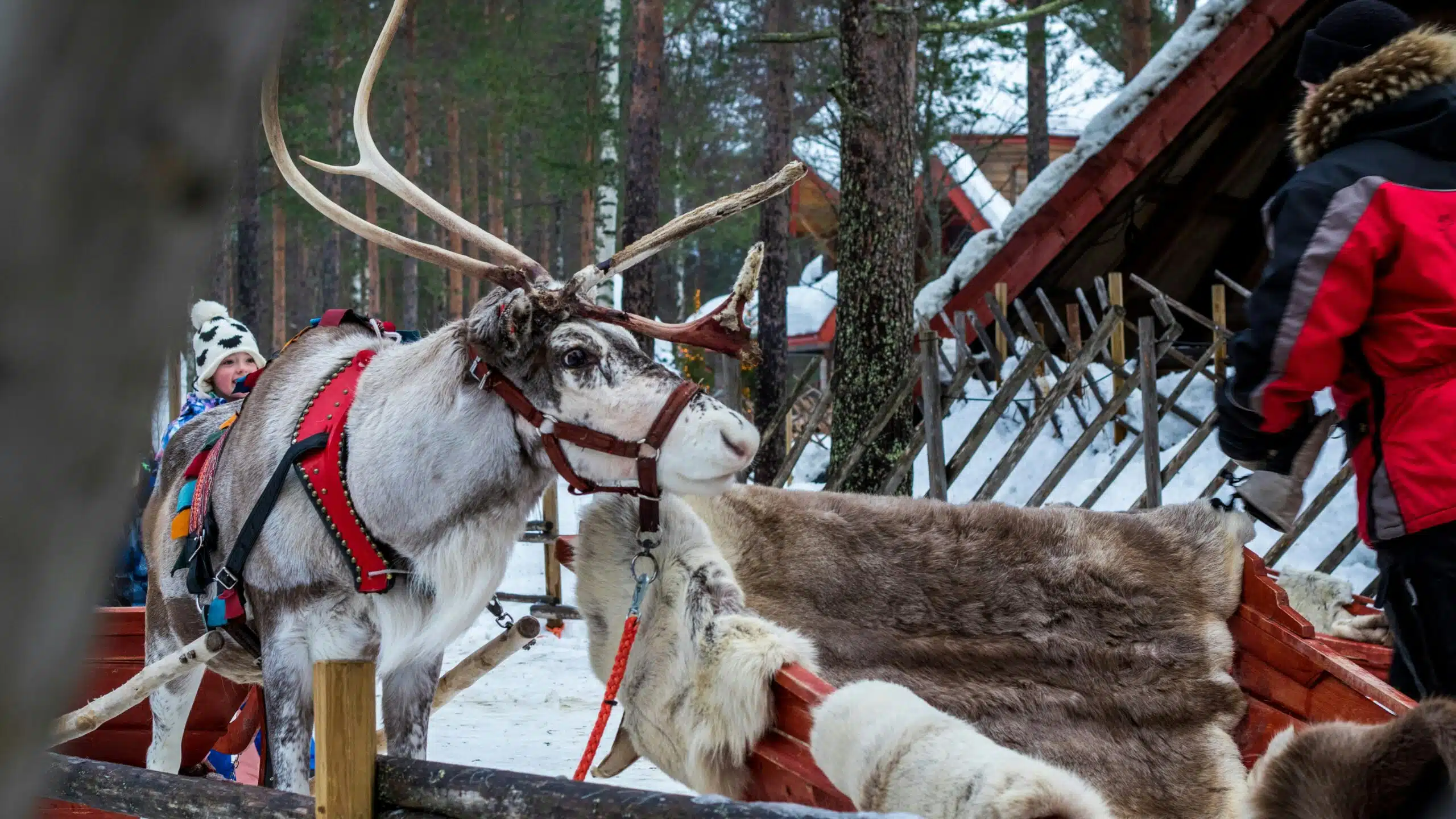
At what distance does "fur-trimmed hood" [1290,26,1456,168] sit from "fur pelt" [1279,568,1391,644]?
1402 mm

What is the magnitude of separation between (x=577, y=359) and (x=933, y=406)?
4.36 metres

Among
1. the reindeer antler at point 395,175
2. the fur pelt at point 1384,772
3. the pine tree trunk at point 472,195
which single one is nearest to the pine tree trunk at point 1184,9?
the pine tree trunk at point 472,195

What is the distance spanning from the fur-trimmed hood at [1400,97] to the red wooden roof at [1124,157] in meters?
5.97

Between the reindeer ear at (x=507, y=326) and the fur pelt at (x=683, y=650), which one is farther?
the reindeer ear at (x=507, y=326)

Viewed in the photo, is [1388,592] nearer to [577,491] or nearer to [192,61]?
[577,491]

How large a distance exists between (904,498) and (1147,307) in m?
7.65

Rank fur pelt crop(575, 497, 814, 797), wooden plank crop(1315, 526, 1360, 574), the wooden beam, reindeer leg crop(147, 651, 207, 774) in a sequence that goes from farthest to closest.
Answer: wooden plank crop(1315, 526, 1360, 574) → reindeer leg crop(147, 651, 207, 774) → fur pelt crop(575, 497, 814, 797) → the wooden beam

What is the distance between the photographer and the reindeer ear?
2.60m

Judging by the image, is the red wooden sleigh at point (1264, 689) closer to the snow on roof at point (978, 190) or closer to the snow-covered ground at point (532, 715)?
the snow-covered ground at point (532, 715)

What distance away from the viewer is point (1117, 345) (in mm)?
8805

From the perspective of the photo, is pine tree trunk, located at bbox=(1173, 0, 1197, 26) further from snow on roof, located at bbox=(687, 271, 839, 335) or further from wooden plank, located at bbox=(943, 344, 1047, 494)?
wooden plank, located at bbox=(943, 344, 1047, 494)

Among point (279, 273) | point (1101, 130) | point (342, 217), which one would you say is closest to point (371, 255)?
point (279, 273)

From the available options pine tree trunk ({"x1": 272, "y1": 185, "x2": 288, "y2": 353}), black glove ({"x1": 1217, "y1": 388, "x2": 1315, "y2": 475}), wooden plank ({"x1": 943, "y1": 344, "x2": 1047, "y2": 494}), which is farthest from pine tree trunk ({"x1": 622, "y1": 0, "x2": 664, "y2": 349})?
pine tree trunk ({"x1": 272, "y1": 185, "x2": 288, "y2": 353})

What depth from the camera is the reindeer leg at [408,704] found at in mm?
2859
